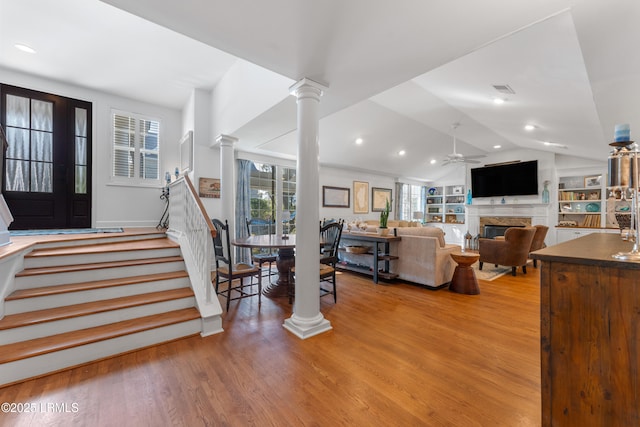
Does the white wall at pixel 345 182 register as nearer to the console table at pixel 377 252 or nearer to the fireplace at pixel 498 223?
the console table at pixel 377 252

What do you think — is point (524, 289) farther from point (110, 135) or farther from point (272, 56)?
point (110, 135)

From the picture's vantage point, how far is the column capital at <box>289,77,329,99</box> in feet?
8.43

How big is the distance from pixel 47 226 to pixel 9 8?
3187mm

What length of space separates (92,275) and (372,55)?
3.43m

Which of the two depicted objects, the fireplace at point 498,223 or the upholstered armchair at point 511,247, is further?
the fireplace at point 498,223

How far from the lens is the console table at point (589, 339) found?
1.14 m

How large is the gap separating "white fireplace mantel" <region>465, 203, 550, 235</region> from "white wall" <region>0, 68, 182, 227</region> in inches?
352

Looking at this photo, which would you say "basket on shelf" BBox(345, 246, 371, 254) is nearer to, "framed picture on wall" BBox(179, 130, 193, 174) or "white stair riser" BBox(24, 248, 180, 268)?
"white stair riser" BBox(24, 248, 180, 268)

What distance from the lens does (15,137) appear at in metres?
4.19

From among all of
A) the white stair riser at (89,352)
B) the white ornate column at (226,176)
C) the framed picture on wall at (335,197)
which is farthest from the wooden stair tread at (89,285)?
the framed picture on wall at (335,197)

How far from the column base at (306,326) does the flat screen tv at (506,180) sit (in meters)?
7.70

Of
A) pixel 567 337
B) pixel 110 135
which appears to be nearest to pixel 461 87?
pixel 567 337

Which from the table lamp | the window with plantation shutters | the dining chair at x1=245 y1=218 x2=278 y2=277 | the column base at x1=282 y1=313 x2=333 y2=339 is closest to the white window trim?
the window with plantation shutters

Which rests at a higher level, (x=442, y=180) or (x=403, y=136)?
(x=403, y=136)
